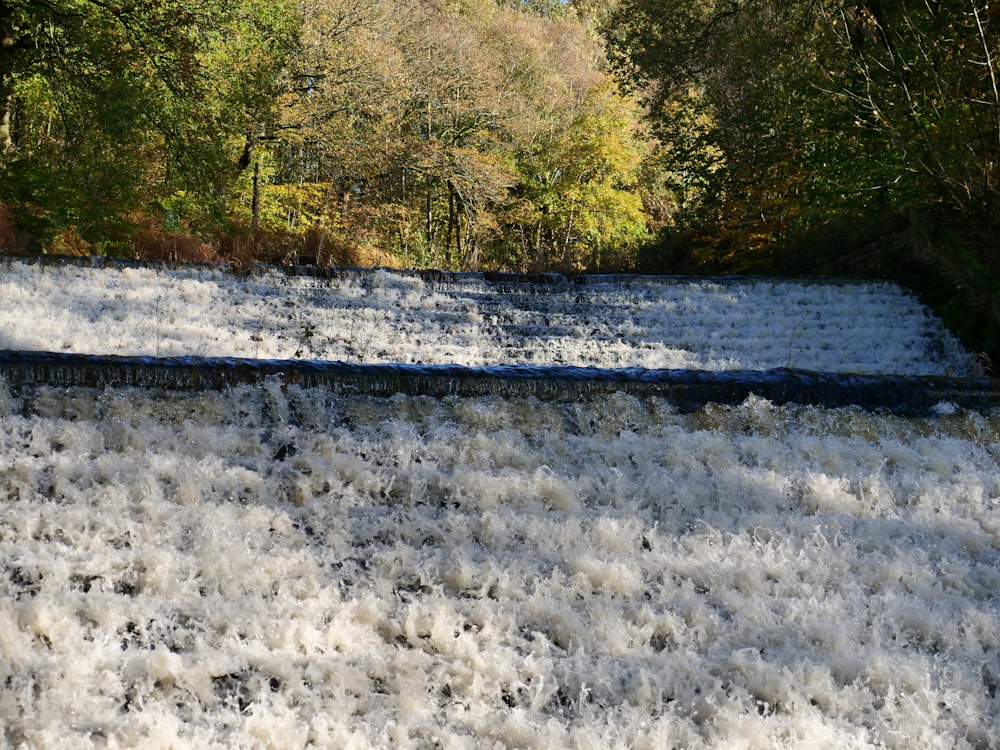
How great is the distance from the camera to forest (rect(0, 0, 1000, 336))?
8.58m

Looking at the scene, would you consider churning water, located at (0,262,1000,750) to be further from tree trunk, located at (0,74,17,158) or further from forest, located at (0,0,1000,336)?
tree trunk, located at (0,74,17,158)

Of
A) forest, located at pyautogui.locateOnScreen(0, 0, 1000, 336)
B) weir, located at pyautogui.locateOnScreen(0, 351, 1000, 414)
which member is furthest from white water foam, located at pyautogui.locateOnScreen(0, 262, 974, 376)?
weir, located at pyautogui.locateOnScreen(0, 351, 1000, 414)

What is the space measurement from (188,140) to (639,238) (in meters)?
16.3

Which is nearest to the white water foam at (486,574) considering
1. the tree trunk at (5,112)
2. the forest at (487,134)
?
the forest at (487,134)

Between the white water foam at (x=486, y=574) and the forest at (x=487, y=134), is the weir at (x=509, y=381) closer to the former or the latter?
the white water foam at (x=486, y=574)

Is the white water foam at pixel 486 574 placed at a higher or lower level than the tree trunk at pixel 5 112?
lower

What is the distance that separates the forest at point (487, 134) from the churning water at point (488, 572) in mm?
4771

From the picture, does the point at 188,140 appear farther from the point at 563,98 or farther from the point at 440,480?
the point at 563,98

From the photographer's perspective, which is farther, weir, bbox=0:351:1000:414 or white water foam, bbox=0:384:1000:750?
weir, bbox=0:351:1000:414

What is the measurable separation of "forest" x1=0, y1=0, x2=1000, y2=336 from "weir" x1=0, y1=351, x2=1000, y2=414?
353cm

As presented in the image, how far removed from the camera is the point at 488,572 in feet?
10.1

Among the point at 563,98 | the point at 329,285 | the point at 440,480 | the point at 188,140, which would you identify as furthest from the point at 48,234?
the point at 563,98

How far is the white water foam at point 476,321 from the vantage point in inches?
265

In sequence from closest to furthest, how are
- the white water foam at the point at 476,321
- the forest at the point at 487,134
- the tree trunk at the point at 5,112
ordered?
the white water foam at the point at 476,321 → the forest at the point at 487,134 → the tree trunk at the point at 5,112
